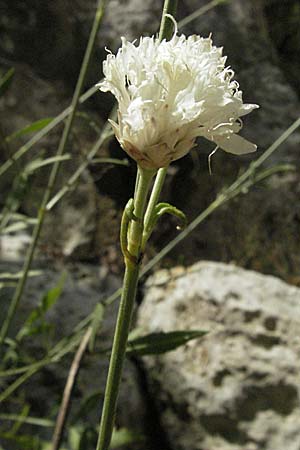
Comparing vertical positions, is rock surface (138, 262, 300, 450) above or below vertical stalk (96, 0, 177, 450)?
above

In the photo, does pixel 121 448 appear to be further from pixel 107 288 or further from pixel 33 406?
pixel 107 288

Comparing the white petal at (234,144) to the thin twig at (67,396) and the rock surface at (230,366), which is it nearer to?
the thin twig at (67,396)

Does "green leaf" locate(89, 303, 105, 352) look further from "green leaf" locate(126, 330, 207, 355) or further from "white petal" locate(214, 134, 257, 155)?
"white petal" locate(214, 134, 257, 155)

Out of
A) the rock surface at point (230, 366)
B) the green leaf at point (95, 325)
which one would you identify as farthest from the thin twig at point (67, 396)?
the rock surface at point (230, 366)

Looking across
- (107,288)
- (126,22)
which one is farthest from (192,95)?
(126,22)

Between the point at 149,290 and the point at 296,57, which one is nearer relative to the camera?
the point at 149,290

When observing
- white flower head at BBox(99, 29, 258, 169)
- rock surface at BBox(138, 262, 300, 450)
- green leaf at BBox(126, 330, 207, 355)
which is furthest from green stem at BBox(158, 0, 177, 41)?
rock surface at BBox(138, 262, 300, 450)
